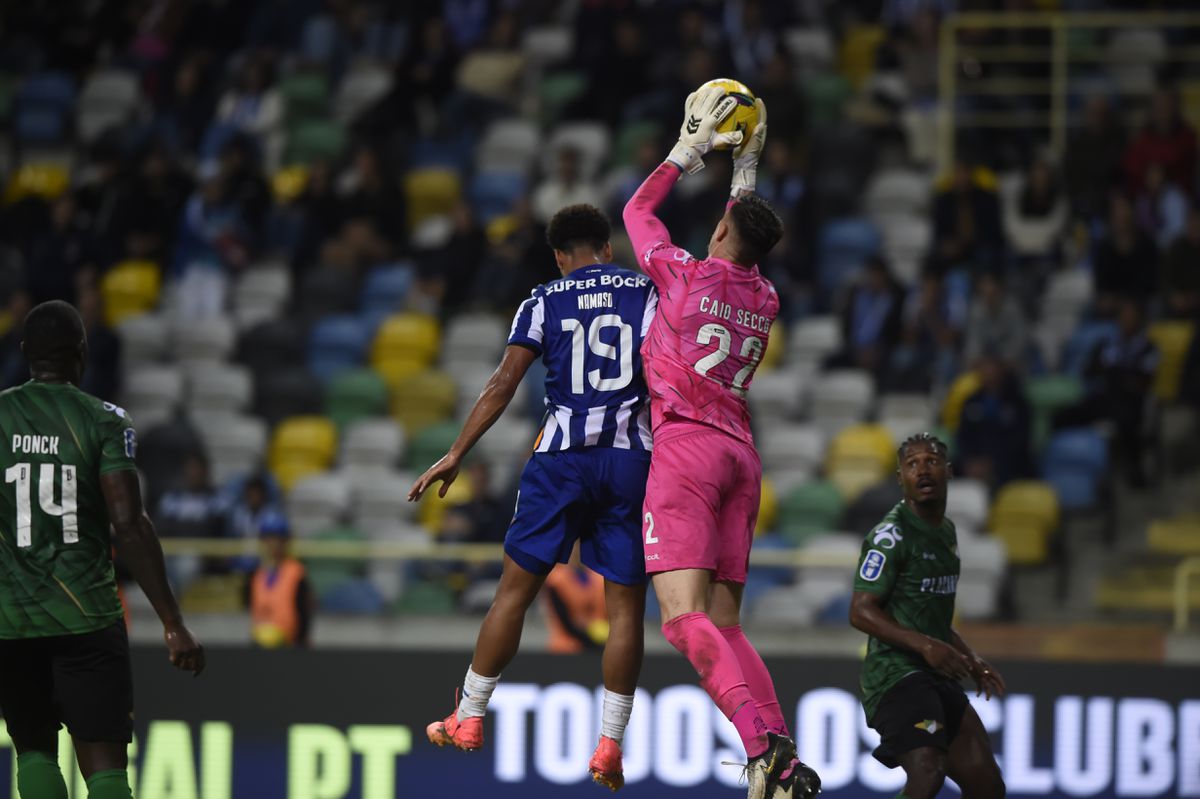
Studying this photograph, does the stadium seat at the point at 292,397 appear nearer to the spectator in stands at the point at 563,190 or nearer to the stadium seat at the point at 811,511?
the spectator in stands at the point at 563,190

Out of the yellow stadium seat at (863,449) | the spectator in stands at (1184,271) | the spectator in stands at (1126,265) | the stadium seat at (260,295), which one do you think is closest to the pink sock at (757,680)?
the yellow stadium seat at (863,449)

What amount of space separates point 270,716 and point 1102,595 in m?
6.36

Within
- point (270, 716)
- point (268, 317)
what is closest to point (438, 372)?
point (268, 317)

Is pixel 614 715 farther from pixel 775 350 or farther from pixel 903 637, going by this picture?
pixel 775 350

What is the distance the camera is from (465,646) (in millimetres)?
13070

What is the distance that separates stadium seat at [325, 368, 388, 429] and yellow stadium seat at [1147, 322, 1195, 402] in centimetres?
659

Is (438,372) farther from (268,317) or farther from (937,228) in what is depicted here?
(937,228)

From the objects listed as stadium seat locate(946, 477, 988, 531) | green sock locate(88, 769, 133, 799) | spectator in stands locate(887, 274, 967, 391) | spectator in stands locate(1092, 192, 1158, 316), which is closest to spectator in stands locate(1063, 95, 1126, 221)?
spectator in stands locate(1092, 192, 1158, 316)

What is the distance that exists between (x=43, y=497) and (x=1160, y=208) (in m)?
11.9

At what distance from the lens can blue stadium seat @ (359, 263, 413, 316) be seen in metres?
17.7

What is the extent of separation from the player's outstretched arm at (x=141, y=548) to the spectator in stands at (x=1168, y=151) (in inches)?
460

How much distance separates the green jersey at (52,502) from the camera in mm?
7219

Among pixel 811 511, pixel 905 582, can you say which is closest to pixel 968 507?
pixel 811 511

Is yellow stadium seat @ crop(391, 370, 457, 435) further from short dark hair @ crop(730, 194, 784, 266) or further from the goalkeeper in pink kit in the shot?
short dark hair @ crop(730, 194, 784, 266)
